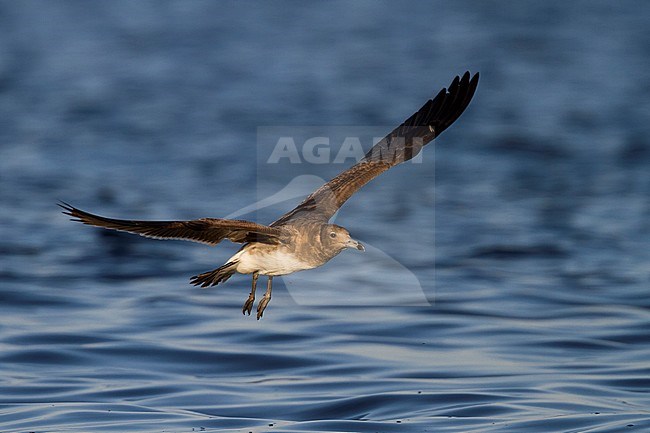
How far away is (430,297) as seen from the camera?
15555 millimetres

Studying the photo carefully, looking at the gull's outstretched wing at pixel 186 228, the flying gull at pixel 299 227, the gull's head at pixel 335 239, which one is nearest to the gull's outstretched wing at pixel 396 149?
the flying gull at pixel 299 227

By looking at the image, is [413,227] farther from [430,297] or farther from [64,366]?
[64,366]

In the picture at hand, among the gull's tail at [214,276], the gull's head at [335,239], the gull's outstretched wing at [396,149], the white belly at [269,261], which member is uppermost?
the gull's outstretched wing at [396,149]

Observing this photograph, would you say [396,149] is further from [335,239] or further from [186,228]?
[186,228]

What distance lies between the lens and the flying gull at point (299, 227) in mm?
8953

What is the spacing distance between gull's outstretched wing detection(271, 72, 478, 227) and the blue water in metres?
2.30

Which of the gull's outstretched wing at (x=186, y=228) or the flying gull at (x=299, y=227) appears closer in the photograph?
the gull's outstretched wing at (x=186, y=228)

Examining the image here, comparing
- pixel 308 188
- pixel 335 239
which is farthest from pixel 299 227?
pixel 308 188

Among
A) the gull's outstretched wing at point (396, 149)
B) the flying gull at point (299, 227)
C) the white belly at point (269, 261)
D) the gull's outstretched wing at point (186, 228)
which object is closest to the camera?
the gull's outstretched wing at point (186, 228)

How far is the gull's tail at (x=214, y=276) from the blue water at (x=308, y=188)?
2.55 metres

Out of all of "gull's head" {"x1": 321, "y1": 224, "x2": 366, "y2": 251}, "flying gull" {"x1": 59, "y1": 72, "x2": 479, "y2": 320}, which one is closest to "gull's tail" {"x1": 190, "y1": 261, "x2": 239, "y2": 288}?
"flying gull" {"x1": 59, "y1": 72, "x2": 479, "y2": 320}

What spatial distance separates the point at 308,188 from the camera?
18.7 m

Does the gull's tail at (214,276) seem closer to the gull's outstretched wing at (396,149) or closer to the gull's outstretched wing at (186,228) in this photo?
the gull's outstretched wing at (186,228)

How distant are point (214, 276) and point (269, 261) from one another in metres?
0.44
